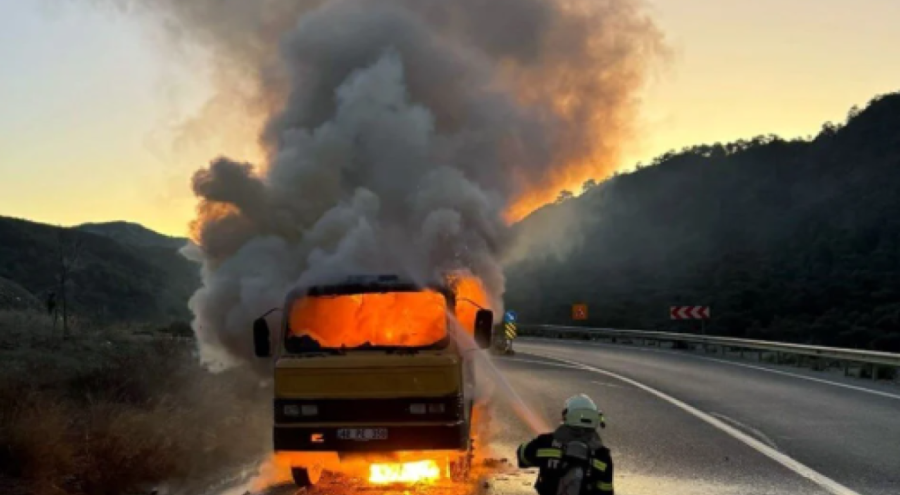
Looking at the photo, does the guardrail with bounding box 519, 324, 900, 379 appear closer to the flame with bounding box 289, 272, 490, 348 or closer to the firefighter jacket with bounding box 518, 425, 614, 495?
the flame with bounding box 289, 272, 490, 348

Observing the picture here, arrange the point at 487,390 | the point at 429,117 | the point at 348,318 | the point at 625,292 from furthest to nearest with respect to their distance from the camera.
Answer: the point at 625,292 < the point at 429,117 < the point at 487,390 < the point at 348,318

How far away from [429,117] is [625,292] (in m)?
66.9

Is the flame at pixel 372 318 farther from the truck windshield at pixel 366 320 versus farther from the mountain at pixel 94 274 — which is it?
the mountain at pixel 94 274

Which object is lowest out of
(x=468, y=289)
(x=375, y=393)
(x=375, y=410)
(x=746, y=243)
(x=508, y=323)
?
(x=375, y=410)

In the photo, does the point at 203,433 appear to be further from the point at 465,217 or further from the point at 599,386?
the point at 599,386

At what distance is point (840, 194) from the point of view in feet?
278

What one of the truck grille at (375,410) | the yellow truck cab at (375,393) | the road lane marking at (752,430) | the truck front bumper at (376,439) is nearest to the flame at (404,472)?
the yellow truck cab at (375,393)

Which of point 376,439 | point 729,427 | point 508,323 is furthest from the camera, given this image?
point 508,323

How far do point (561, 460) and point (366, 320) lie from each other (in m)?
4.47

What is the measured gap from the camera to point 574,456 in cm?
481

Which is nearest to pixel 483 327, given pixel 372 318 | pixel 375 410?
pixel 372 318

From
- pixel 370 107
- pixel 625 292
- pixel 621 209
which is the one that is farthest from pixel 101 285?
pixel 370 107

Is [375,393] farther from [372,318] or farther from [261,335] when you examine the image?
[261,335]

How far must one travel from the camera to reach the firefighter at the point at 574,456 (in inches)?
188
